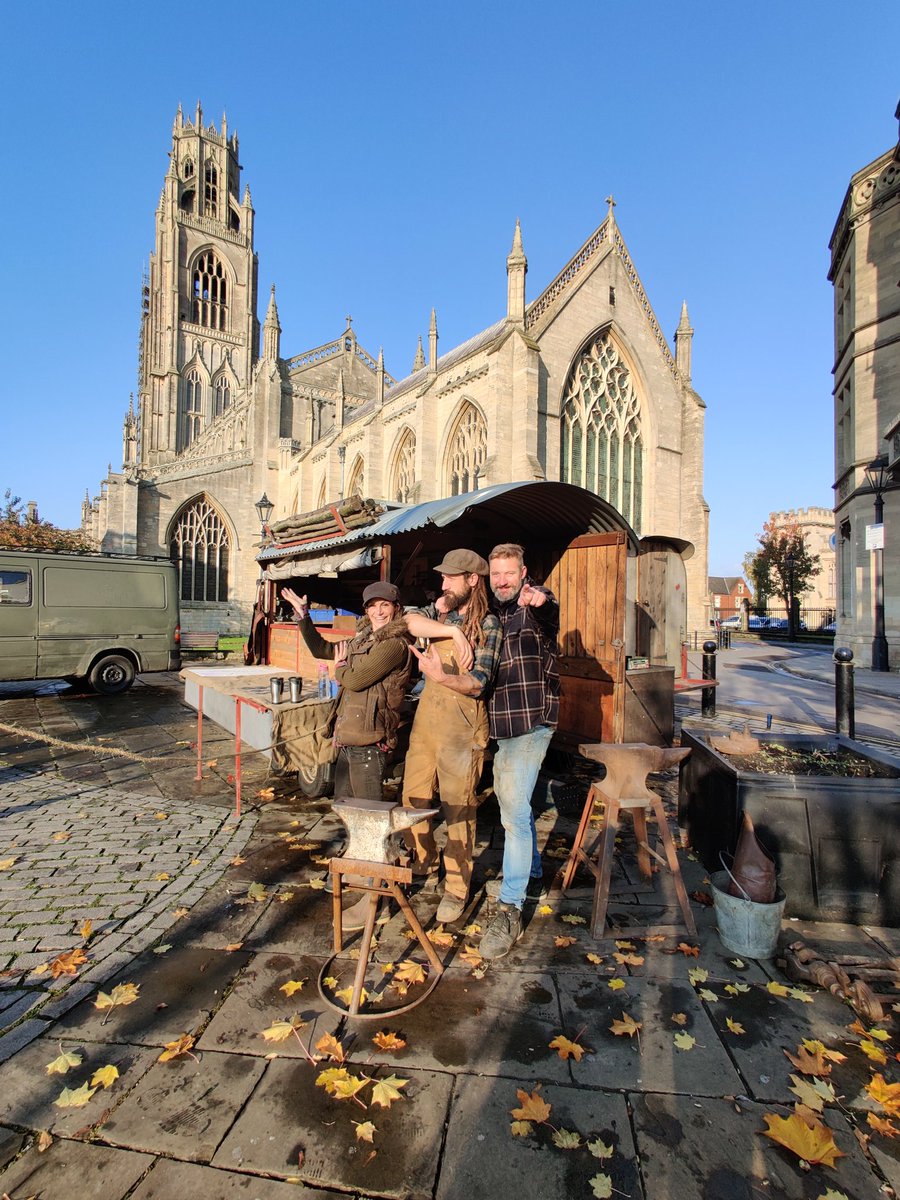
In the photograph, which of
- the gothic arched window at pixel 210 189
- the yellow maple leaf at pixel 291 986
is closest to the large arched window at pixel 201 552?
the yellow maple leaf at pixel 291 986

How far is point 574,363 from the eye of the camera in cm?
2116

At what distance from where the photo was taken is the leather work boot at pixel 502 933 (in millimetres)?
2893

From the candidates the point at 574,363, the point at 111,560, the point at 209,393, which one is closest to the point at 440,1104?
the point at 111,560

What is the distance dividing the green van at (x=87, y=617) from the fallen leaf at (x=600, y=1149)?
12640mm

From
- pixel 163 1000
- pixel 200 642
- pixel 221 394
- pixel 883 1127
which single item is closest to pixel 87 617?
pixel 200 642

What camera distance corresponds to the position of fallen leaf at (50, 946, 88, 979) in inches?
108

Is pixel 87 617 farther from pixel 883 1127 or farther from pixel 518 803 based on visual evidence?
pixel 883 1127

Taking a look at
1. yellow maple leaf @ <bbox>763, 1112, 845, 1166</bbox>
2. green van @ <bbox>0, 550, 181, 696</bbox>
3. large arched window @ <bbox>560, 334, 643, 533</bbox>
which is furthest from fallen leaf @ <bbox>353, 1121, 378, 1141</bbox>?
large arched window @ <bbox>560, 334, 643, 533</bbox>

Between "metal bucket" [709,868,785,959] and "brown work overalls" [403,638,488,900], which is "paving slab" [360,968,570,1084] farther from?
"metal bucket" [709,868,785,959]

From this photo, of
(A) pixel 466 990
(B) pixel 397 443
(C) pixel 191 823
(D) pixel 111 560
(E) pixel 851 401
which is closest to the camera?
(A) pixel 466 990

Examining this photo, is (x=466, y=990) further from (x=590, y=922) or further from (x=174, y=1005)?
(x=174, y=1005)

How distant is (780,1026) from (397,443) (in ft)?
82.8

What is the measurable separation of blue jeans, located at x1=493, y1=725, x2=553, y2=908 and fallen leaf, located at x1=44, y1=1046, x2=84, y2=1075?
6.59ft

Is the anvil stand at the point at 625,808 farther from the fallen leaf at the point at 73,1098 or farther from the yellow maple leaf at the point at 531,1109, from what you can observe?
the fallen leaf at the point at 73,1098
